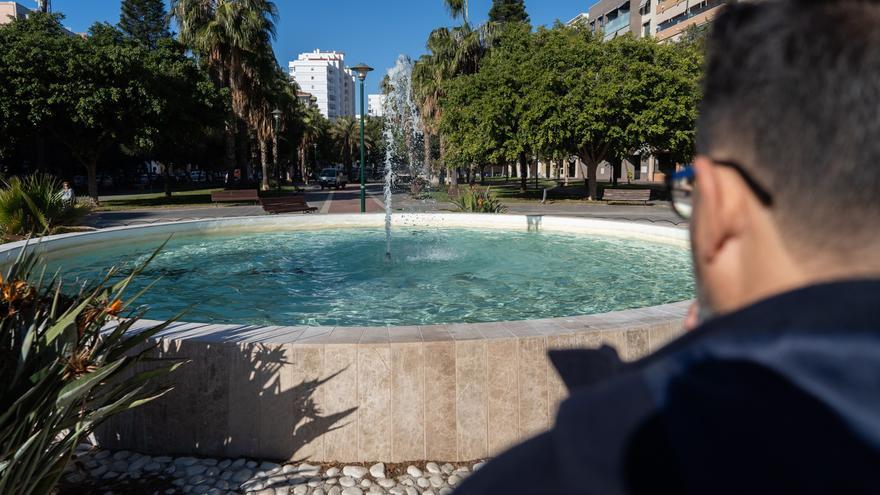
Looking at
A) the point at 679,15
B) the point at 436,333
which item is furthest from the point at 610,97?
the point at 679,15

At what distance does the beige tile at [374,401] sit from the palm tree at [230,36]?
3253 centimetres

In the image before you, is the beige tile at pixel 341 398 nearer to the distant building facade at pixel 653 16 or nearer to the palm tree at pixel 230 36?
the palm tree at pixel 230 36

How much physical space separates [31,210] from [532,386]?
1080 cm

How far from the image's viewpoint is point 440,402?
3.84 metres

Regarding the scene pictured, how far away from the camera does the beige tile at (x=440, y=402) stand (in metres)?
3.83

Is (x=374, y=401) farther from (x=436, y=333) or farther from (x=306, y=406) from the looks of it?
(x=436, y=333)

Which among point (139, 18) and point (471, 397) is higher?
point (139, 18)

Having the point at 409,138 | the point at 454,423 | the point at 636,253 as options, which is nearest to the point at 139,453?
the point at 454,423

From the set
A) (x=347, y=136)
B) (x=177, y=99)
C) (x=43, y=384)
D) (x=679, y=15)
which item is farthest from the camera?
(x=347, y=136)

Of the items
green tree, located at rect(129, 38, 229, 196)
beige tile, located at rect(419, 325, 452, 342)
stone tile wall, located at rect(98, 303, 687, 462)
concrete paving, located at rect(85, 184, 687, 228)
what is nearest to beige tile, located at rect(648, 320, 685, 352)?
stone tile wall, located at rect(98, 303, 687, 462)

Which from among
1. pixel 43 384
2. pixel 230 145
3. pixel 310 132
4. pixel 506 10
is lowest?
pixel 43 384

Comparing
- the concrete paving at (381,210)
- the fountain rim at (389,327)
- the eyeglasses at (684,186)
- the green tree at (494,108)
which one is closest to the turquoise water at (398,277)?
the fountain rim at (389,327)

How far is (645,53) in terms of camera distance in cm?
2806

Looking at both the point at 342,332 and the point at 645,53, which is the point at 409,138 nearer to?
the point at 645,53
